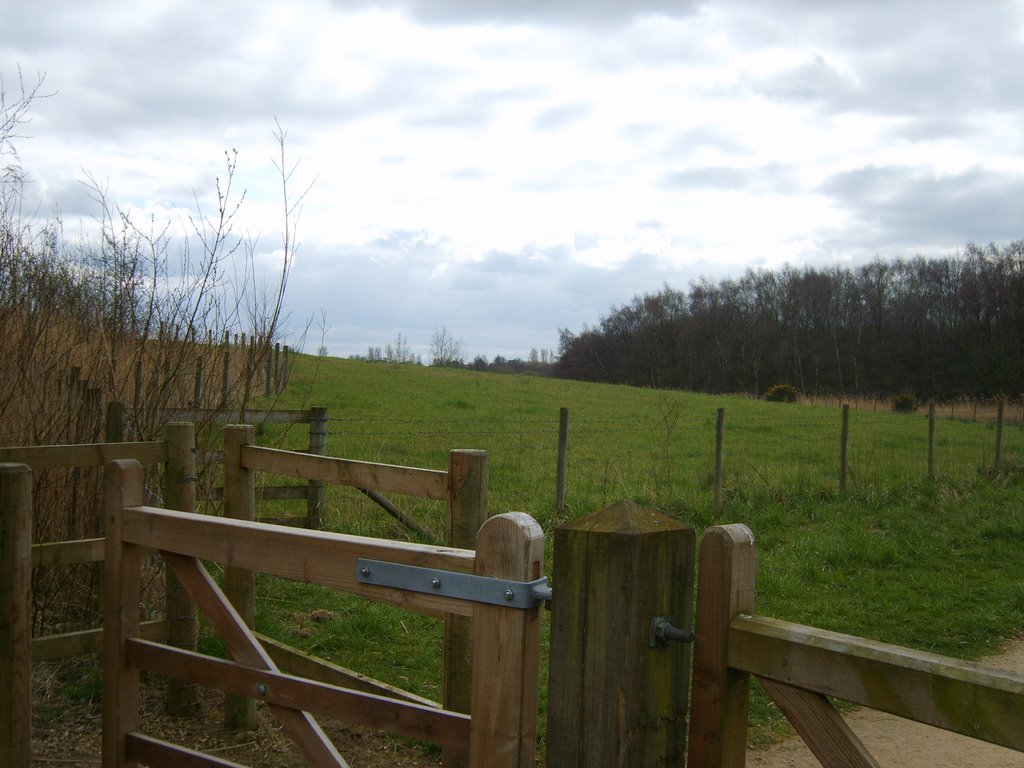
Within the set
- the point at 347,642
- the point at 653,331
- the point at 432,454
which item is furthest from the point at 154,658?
the point at 653,331

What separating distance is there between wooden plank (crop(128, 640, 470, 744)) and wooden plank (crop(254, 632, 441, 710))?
1.64 metres

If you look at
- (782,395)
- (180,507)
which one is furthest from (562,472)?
(782,395)

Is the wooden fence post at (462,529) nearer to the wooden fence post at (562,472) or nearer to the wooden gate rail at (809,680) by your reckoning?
the wooden gate rail at (809,680)

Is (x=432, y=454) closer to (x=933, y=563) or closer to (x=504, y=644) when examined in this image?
(x=933, y=563)

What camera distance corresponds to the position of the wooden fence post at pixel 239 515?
4488mm

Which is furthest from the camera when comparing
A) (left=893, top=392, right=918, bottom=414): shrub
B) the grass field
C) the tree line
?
the tree line

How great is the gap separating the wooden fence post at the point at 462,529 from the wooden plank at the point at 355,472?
3.9 inches

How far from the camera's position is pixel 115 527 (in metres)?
2.66

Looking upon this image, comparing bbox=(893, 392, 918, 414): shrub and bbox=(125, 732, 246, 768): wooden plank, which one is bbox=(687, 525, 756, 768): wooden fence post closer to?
bbox=(125, 732, 246, 768): wooden plank

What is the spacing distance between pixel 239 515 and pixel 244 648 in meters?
2.22

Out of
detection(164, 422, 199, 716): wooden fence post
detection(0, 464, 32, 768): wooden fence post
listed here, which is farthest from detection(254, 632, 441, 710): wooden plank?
detection(0, 464, 32, 768): wooden fence post

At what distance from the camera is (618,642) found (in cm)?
167

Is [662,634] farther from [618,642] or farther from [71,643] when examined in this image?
[71,643]

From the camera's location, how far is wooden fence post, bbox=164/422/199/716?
4508 millimetres
